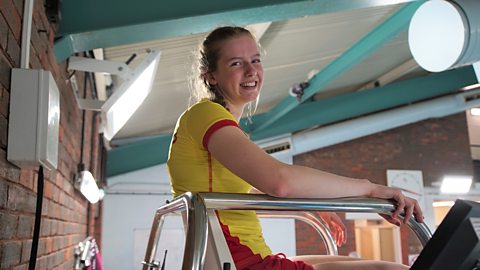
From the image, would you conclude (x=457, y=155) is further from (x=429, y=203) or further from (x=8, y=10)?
(x=8, y=10)

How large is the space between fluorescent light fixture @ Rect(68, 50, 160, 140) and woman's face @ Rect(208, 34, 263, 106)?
4.05ft

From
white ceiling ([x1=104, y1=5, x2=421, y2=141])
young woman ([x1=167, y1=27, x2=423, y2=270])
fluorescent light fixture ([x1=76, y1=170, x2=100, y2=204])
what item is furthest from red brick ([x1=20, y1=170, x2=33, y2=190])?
white ceiling ([x1=104, y1=5, x2=421, y2=141])

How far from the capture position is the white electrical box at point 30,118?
134 centimetres

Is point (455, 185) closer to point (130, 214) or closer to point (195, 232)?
point (130, 214)

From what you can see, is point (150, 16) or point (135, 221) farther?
point (135, 221)

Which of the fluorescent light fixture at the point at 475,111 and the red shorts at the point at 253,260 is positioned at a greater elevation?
the fluorescent light fixture at the point at 475,111

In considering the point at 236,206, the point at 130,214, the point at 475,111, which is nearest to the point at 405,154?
the point at 475,111

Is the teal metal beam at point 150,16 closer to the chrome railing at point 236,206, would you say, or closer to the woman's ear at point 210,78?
the woman's ear at point 210,78

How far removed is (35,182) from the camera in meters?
1.71

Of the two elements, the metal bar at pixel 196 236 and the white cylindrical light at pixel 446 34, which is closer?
the metal bar at pixel 196 236

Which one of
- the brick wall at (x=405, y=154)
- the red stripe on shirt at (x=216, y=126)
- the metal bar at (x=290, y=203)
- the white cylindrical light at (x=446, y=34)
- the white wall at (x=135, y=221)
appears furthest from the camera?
the brick wall at (x=405, y=154)

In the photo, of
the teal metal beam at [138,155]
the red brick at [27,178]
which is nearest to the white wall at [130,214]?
the teal metal beam at [138,155]

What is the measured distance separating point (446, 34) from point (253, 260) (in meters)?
1.31

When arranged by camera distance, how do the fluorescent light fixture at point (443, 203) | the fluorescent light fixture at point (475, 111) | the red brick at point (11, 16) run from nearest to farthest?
the red brick at point (11, 16)
the fluorescent light fixture at point (443, 203)
the fluorescent light fixture at point (475, 111)
